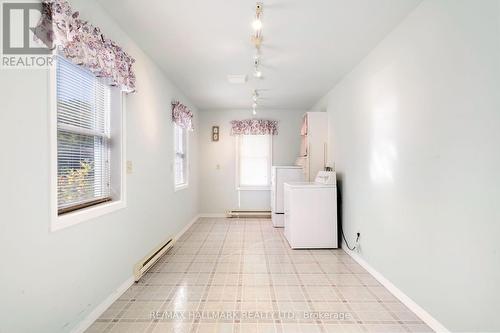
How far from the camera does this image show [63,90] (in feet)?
5.66

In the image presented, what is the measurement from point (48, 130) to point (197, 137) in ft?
14.3

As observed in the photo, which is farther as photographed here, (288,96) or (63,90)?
(288,96)

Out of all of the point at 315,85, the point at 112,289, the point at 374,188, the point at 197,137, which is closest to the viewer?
the point at 112,289

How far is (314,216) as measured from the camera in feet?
12.2

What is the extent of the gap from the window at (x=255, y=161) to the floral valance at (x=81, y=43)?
12.6ft

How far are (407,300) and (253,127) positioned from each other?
4409 mm

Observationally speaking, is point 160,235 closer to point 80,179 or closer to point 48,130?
point 80,179

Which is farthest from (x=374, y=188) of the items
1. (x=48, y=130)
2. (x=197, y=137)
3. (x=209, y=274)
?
(x=197, y=137)

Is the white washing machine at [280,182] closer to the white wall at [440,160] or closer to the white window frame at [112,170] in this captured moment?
the white wall at [440,160]

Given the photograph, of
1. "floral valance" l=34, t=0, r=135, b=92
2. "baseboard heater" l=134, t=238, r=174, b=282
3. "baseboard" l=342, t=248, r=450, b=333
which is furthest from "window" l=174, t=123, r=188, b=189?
"baseboard" l=342, t=248, r=450, b=333

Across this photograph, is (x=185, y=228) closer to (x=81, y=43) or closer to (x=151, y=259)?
(x=151, y=259)

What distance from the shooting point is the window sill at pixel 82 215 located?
1592 mm

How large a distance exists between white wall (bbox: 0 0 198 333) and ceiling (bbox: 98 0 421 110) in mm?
337

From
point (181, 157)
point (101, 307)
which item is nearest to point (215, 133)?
point (181, 157)
